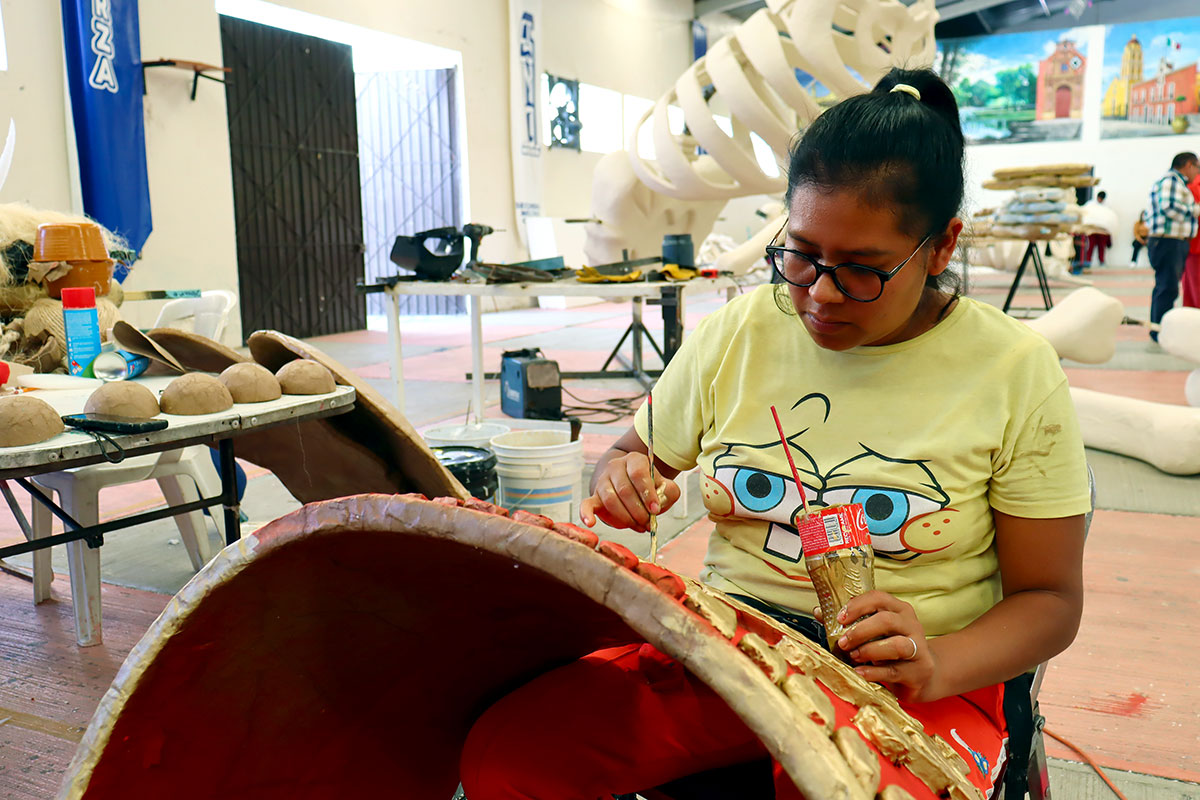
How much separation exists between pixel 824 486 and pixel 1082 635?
1627 millimetres

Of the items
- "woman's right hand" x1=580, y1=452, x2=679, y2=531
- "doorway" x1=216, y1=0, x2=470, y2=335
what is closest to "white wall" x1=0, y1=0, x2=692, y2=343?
"doorway" x1=216, y1=0, x2=470, y2=335

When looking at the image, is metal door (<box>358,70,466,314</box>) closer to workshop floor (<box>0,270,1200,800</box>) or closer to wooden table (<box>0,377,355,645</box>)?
workshop floor (<box>0,270,1200,800</box>)

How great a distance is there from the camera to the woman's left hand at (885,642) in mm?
814

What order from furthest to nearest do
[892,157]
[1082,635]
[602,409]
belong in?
[602,409]
[1082,635]
[892,157]

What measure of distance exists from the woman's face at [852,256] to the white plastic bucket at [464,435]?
2218 millimetres

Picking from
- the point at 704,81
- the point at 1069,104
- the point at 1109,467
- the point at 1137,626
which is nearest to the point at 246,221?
the point at 704,81

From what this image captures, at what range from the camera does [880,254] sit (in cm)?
103

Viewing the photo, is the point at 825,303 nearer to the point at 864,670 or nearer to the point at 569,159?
the point at 864,670

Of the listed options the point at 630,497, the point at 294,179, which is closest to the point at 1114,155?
the point at 294,179

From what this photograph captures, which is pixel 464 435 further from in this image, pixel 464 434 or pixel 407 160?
pixel 407 160

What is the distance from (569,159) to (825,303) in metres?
12.0

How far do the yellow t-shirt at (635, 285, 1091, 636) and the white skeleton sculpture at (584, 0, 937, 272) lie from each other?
4.08m

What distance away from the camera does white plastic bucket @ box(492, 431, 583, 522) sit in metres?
2.93

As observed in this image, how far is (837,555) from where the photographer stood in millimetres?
839
